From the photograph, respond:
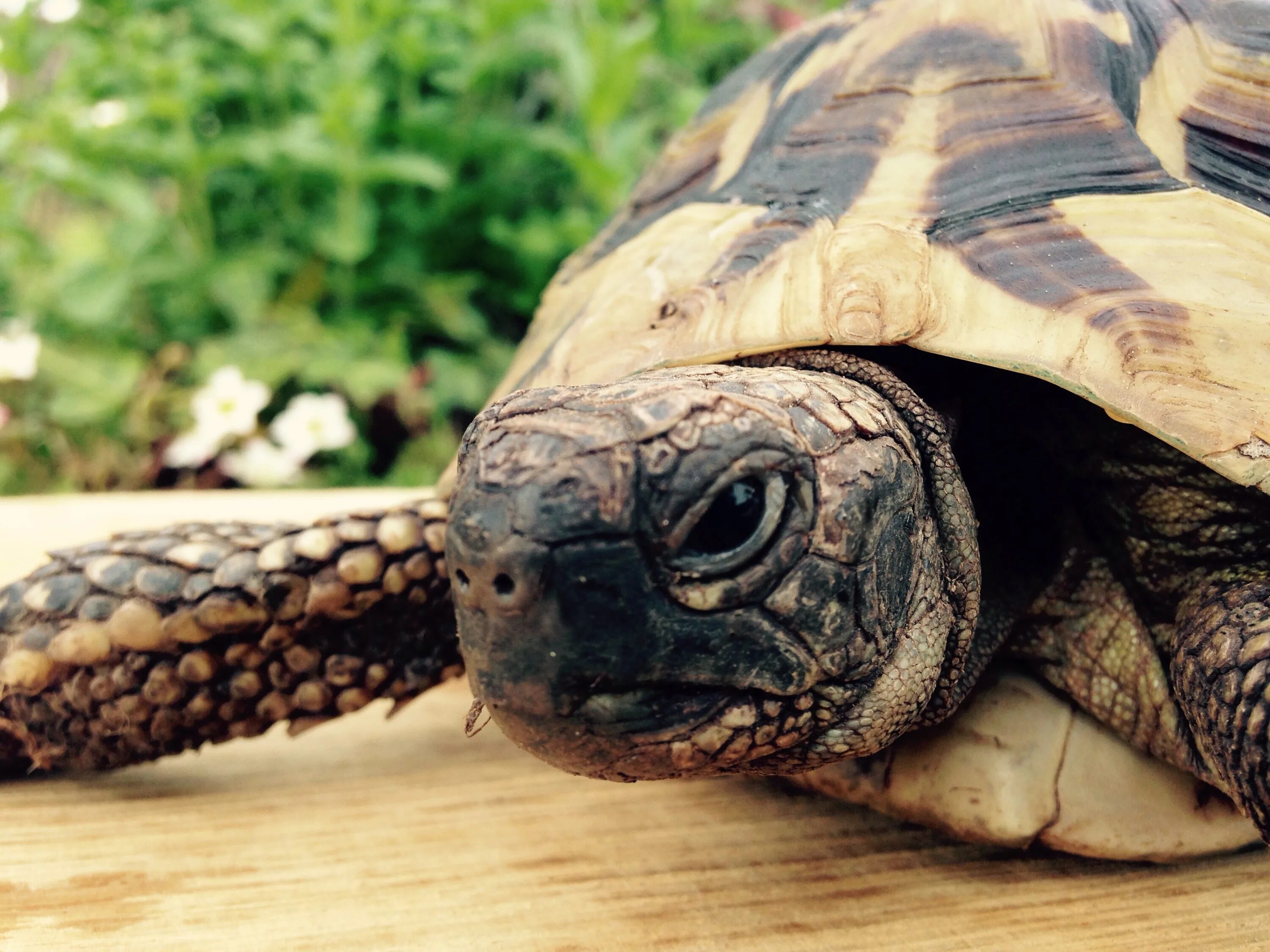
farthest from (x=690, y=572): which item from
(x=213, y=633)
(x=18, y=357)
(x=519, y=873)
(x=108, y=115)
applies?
(x=18, y=357)

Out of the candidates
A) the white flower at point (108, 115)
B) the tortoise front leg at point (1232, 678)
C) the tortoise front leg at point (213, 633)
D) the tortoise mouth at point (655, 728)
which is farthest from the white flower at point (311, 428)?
the tortoise front leg at point (1232, 678)

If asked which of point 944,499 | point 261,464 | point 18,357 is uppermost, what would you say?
point 944,499

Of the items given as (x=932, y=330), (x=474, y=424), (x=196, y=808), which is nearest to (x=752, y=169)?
(x=932, y=330)

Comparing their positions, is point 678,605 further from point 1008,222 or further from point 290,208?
point 290,208

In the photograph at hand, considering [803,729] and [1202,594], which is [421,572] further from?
[1202,594]

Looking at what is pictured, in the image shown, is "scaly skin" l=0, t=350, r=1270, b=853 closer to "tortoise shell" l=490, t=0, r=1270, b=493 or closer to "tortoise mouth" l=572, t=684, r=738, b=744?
"tortoise mouth" l=572, t=684, r=738, b=744
